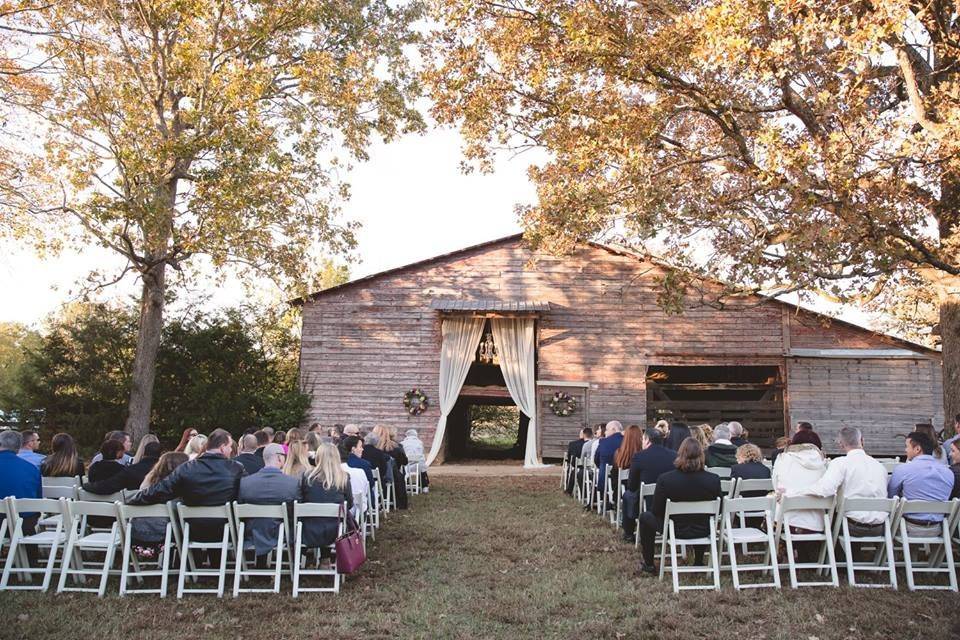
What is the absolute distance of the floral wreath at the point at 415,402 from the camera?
61.8 ft

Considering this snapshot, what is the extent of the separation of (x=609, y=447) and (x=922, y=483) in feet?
14.1

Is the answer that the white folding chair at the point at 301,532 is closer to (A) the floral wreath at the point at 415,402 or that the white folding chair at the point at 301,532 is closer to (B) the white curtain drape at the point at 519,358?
(A) the floral wreath at the point at 415,402

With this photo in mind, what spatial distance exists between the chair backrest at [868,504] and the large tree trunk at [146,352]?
48.0 ft

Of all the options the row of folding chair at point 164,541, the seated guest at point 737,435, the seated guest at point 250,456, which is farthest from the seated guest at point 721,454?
the seated guest at point 250,456

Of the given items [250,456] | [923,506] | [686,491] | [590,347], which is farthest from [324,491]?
[590,347]

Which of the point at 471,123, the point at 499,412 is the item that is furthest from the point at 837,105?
the point at 499,412

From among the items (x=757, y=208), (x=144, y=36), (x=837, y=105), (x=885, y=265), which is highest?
(x=144, y=36)

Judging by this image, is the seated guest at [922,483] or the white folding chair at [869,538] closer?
the white folding chair at [869,538]

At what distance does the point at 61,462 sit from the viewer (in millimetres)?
7918

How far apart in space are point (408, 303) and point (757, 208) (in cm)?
930

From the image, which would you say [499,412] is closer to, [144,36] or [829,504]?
[144,36]

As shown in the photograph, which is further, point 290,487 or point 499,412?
point 499,412

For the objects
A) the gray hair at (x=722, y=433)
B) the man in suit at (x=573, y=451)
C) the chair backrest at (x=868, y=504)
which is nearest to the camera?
the chair backrest at (x=868, y=504)

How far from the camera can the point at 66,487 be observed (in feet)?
23.8
